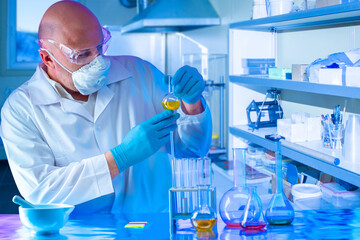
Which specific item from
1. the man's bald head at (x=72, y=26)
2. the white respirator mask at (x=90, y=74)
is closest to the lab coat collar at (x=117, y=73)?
the white respirator mask at (x=90, y=74)

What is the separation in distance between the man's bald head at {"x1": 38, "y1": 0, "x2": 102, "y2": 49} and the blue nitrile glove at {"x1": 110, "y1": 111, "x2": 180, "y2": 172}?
0.43 meters

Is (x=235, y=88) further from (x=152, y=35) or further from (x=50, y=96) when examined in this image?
(x=152, y=35)

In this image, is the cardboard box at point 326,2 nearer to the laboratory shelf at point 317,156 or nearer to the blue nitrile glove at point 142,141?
the laboratory shelf at point 317,156

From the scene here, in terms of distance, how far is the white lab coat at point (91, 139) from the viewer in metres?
1.77

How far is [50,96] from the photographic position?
6.47 feet

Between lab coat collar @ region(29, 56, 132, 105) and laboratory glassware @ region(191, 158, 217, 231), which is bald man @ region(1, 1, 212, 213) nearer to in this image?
lab coat collar @ region(29, 56, 132, 105)

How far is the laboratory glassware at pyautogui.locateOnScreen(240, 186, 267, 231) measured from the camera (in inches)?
50.7

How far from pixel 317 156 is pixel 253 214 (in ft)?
3.50

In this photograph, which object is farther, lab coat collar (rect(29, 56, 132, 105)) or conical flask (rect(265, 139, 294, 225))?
lab coat collar (rect(29, 56, 132, 105))

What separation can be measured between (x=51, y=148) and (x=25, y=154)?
0.51ft

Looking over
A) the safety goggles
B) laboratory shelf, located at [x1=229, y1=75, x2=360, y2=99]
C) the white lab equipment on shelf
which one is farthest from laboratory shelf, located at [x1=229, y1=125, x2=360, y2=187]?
the safety goggles

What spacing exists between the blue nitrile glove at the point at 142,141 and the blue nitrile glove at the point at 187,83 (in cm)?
10

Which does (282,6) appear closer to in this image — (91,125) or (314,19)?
(314,19)

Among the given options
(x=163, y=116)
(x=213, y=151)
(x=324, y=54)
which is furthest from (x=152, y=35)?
(x=163, y=116)
